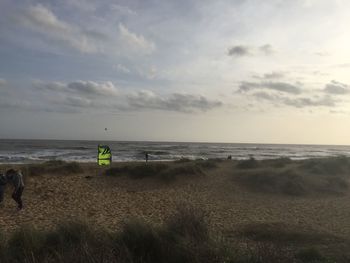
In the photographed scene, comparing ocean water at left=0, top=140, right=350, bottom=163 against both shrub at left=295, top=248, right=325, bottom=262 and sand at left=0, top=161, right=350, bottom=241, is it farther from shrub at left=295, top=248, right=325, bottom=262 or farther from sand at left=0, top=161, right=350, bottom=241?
shrub at left=295, top=248, right=325, bottom=262

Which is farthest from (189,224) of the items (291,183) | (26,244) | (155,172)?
(155,172)

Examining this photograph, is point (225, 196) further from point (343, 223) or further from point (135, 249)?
point (135, 249)

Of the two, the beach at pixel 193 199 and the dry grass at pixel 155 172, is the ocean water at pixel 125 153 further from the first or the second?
the beach at pixel 193 199

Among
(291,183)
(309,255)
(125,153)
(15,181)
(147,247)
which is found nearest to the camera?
(147,247)

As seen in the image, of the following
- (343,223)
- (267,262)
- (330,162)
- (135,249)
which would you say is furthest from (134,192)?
(330,162)

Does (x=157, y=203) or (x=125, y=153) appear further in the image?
(x=125, y=153)

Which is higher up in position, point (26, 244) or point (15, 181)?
point (15, 181)

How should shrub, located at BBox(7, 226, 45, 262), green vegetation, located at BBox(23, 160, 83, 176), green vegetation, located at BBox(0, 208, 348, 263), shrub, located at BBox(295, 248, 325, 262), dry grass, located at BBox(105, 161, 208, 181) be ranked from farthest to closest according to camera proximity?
dry grass, located at BBox(105, 161, 208, 181), green vegetation, located at BBox(23, 160, 83, 176), shrub, located at BBox(295, 248, 325, 262), shrub, located at BBox(7, 226, 45, 262), green vegetation, located at BBox(0, 208, 348, 263)

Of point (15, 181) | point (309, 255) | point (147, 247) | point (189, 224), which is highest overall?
point (15, 181)

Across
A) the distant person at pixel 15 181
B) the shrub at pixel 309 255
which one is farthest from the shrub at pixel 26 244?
the distant person at pixel 15 181

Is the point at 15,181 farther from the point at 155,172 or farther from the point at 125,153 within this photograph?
the point at 125,153

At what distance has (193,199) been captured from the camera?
50.7 feet

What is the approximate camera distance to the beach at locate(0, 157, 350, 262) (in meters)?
10.4

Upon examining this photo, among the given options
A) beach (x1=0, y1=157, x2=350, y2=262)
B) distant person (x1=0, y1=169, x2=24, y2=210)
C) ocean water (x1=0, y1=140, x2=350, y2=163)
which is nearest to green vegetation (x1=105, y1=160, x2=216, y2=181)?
beach (x1=0, y1=157, x2=350, y2=262)
